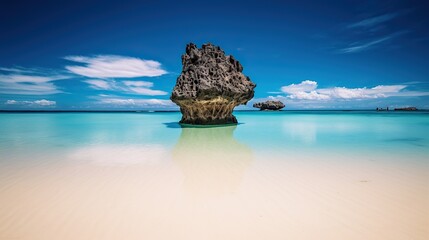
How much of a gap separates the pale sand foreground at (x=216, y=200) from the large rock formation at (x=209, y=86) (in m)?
12.7

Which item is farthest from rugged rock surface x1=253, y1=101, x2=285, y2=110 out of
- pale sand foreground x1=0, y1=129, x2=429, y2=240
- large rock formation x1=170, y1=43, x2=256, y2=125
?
pale sand foreground x1=0, y1=129, x2=429, y2=240

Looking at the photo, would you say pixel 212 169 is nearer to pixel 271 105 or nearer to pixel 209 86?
pixel 209 86

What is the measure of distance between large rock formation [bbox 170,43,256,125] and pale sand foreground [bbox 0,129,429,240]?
1269 centimetres

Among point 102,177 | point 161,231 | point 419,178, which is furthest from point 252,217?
point 419,178

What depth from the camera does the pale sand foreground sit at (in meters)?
2.67

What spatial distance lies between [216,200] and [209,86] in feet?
48.8

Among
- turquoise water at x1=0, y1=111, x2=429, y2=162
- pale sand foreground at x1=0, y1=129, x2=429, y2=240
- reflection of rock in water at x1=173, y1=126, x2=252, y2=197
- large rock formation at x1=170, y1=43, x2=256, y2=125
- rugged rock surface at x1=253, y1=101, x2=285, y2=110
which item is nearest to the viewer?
pale sand foreground at x1=0, y1=129, x2=429, y2=240

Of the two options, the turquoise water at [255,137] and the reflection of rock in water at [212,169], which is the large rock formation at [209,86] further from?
the reflection of rock in water at [212,169]

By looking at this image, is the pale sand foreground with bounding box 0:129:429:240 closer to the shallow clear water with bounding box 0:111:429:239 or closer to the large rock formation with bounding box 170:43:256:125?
the shallow clear water with bounding box 0:111:429:239

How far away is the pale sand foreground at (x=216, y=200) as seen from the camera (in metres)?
2.67

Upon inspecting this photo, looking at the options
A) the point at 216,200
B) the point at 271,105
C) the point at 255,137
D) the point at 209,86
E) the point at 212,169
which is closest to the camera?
the point at 216,200

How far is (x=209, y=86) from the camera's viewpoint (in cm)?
1783

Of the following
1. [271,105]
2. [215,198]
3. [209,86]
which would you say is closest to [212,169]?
[215,198]

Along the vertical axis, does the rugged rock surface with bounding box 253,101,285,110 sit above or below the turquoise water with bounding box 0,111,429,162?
above
